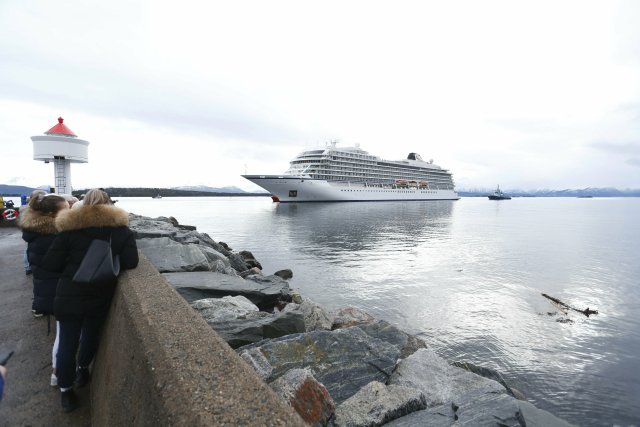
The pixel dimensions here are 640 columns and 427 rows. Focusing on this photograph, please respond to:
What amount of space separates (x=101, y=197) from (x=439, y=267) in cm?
1423

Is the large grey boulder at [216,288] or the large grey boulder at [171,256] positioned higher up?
the large grey boulder at [171,256]

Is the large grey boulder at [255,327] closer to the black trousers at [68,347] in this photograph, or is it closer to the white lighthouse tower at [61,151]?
the black trousers at [68,347]

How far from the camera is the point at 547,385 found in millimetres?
5949

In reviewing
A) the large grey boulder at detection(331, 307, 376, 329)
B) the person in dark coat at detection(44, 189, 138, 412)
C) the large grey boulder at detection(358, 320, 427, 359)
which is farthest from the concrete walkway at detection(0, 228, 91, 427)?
the large grey boulder at detection(331, 307, 376, 329)

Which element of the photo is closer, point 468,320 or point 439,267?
point 468,320

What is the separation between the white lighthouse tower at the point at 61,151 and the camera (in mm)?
14398

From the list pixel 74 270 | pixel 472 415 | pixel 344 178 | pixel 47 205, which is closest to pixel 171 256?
pixel 47 205

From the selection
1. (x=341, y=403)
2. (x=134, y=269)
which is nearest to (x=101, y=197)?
(x=134, y=269)

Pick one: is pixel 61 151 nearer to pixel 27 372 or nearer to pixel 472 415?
pixel 27 372

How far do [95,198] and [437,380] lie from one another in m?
4.30

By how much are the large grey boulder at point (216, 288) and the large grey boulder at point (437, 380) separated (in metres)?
3.33

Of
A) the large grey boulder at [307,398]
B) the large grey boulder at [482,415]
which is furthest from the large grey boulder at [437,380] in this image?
the large grey boulder at [307,398]

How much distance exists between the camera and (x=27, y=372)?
3.34 metres

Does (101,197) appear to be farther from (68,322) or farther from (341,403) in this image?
(341,403)
